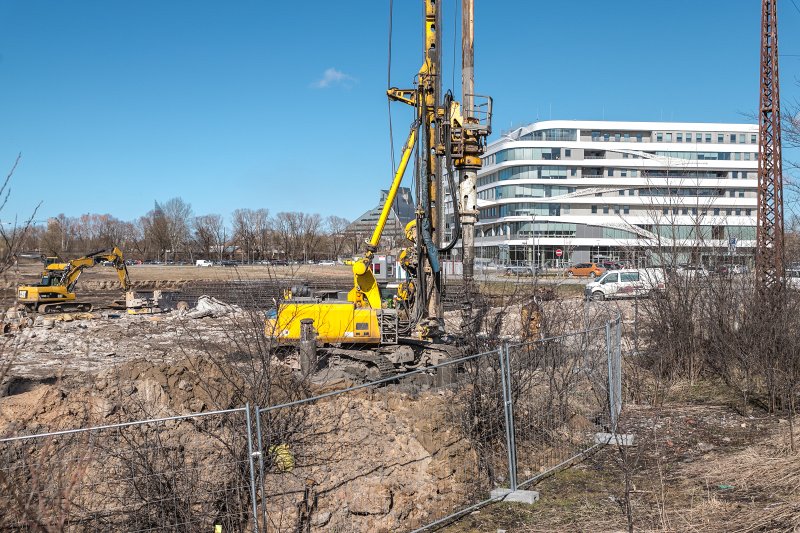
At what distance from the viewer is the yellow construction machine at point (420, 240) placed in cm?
1438

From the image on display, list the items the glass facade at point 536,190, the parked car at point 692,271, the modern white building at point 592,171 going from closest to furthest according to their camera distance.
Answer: the parked car at point 692,271 < the modern white building at point 592,171 < the glass facade at point 536,190

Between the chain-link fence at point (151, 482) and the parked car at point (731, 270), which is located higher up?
the parked car at point (731, 270)

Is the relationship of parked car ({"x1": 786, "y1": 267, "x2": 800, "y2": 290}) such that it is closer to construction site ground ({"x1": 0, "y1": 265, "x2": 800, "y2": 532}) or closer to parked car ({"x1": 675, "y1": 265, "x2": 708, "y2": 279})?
parked car ({"x1": 675, "y1": 265, "x2": 708, "y2": 279})

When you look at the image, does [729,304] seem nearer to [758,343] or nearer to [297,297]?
[758,343]

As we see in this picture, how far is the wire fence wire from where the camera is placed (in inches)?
245

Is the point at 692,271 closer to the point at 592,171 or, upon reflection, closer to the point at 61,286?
the point at 61,286

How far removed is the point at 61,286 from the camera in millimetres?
29406

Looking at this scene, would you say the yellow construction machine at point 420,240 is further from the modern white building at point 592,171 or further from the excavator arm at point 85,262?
the modern white building at point 592,171

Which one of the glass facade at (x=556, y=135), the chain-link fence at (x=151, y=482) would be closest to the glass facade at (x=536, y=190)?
the glass facade at (x=556, y=135)

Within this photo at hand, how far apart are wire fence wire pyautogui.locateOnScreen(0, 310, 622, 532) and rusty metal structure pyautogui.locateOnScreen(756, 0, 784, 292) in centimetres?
1032

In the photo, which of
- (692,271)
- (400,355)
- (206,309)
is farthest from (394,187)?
(206,309)

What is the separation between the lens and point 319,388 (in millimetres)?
11117

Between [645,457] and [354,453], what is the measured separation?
355 centimetres

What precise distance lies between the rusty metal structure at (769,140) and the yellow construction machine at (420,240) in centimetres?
835
